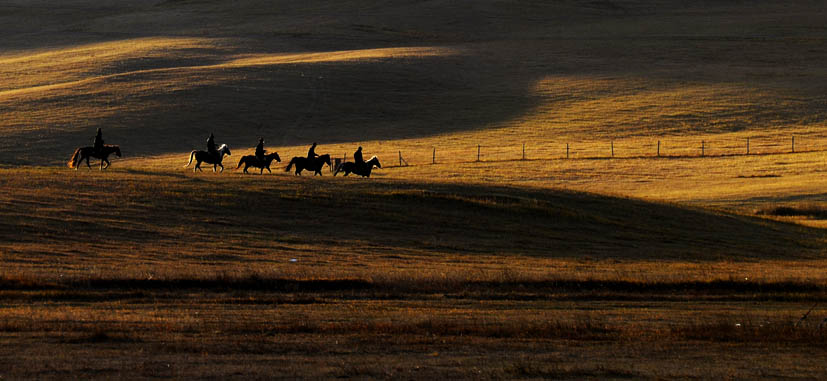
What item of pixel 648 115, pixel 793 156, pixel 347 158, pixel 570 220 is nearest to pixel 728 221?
pixel 570 220

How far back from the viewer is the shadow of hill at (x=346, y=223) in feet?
68.5

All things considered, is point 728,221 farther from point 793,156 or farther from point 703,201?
point 793,156

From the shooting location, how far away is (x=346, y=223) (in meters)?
24.2

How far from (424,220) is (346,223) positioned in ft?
6.58

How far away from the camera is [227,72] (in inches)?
2781

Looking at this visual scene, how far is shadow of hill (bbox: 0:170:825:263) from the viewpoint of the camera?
20.9 meters

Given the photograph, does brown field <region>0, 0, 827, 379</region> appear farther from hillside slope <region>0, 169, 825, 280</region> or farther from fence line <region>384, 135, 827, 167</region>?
fence line <region>384, 135, 827, 167</region>

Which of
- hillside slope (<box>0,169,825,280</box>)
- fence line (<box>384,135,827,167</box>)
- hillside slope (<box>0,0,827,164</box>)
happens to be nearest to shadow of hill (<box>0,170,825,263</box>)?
hillside slope (<box>0,169,825,280</box>)

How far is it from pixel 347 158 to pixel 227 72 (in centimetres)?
2584

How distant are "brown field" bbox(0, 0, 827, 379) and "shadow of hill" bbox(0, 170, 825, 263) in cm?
11

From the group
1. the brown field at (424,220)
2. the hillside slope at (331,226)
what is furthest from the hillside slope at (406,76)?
the hillside slope at (331,226)

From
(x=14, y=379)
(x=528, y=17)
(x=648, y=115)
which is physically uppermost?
(x=528, y=17)

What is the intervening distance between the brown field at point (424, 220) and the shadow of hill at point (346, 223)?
114 millimetres

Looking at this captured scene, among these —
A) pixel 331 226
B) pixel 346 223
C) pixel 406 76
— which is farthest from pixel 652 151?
pixel 331 226
